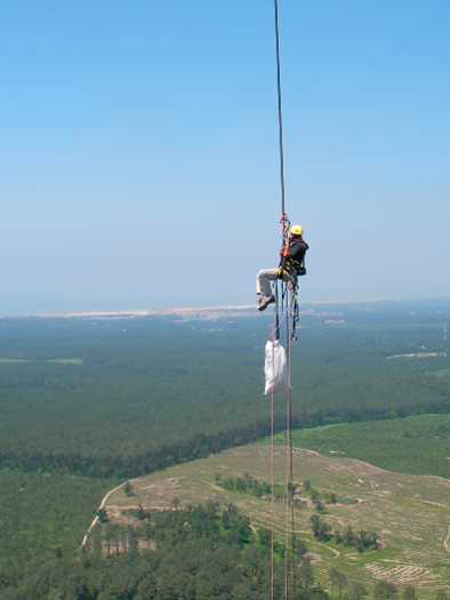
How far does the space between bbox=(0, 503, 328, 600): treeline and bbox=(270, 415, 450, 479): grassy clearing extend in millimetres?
24421

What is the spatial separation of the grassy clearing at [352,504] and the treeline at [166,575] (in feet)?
11.0

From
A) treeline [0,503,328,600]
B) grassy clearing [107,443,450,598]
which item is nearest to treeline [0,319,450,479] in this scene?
grassy clearing [107,443,450,598]

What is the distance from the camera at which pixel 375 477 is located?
181ft

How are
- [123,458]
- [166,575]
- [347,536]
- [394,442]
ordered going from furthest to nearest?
[394,442] < [123,458] < [347,536] < [166,575]

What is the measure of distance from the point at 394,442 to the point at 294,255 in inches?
2362

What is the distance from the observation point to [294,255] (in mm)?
10430

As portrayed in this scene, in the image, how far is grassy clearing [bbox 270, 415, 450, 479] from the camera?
5959 cm

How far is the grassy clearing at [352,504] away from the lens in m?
36.9

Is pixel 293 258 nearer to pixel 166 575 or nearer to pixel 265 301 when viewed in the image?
pixel 265 301

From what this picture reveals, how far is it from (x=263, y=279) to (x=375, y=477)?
4758 centimetres

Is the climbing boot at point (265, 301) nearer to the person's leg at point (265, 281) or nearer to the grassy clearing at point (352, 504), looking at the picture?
the person's leg at point (265, 281)

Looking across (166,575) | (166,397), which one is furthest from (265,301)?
(166,397)

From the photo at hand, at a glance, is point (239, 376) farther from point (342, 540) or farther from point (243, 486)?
point (342, 540)

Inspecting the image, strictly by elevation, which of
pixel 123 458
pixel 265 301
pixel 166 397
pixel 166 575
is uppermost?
pixel 265 301
